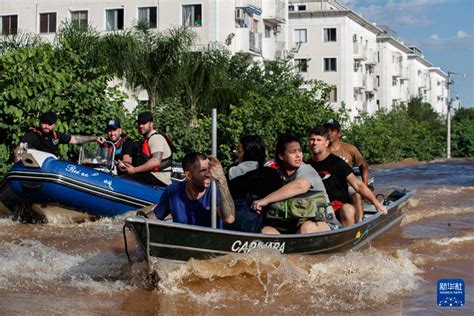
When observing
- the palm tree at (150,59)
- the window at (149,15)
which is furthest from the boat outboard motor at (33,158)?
the window at (149,15)

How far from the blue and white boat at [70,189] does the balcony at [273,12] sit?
3305 cm

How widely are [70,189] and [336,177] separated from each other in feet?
15.4

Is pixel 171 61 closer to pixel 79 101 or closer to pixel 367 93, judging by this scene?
pixel 79 101

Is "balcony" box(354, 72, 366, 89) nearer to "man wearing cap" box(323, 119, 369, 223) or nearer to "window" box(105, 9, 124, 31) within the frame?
"window" box(105, 9, 124, 31)

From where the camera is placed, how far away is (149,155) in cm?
1241

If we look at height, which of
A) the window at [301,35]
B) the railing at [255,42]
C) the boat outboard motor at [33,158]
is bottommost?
Answer: the boat outboard motor at [33,158]

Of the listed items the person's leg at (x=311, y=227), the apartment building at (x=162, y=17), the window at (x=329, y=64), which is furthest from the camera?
the window at (x=329, y=64)

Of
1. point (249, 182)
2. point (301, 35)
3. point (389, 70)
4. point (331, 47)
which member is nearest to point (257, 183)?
point (249, 182)

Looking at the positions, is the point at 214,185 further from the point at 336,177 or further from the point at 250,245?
the point at 336,177

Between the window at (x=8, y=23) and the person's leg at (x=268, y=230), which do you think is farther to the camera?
the window at (x=8, y=23)

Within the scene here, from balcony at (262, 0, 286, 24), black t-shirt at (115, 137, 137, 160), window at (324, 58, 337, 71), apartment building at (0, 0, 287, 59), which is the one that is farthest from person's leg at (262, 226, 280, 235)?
window at (324, 58, 337, 71)

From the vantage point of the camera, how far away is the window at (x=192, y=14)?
38.9 metres

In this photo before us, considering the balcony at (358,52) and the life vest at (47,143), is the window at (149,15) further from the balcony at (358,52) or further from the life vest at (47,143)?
the life vest at (47,143)

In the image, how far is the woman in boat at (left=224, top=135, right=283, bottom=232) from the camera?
8.07 meters
